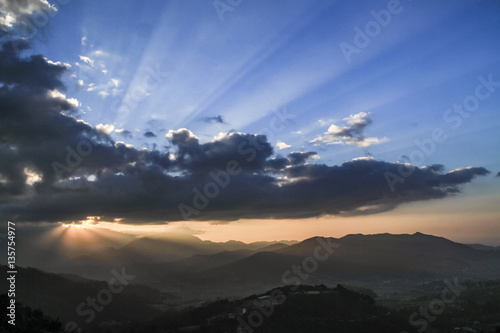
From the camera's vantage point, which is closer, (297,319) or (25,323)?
(25,323)

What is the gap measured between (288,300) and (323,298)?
23135 millimetres

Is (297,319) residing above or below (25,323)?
below

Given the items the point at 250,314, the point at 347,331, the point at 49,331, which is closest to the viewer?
the point at 49,331

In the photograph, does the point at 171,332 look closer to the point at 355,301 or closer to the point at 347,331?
the point at 347,331

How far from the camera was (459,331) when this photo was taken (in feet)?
656

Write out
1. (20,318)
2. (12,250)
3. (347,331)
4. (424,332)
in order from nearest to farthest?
(12,250) → (20,318) → (347,331) → (424,332)

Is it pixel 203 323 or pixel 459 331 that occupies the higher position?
pixel 203 323

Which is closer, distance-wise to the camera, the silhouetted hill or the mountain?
the silhouetted hill

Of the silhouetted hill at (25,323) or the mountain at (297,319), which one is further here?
the mountain at (297,319)

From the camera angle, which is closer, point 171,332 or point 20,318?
point 20,318

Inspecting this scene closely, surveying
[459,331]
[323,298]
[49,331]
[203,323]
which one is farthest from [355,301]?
[49,331]

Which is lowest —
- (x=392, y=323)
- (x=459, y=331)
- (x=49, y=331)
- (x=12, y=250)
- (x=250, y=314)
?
(x=459, y=331)

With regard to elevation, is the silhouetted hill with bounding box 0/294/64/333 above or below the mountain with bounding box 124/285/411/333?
above

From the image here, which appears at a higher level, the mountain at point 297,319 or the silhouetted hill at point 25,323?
the silhouetted hill at point 25,323
